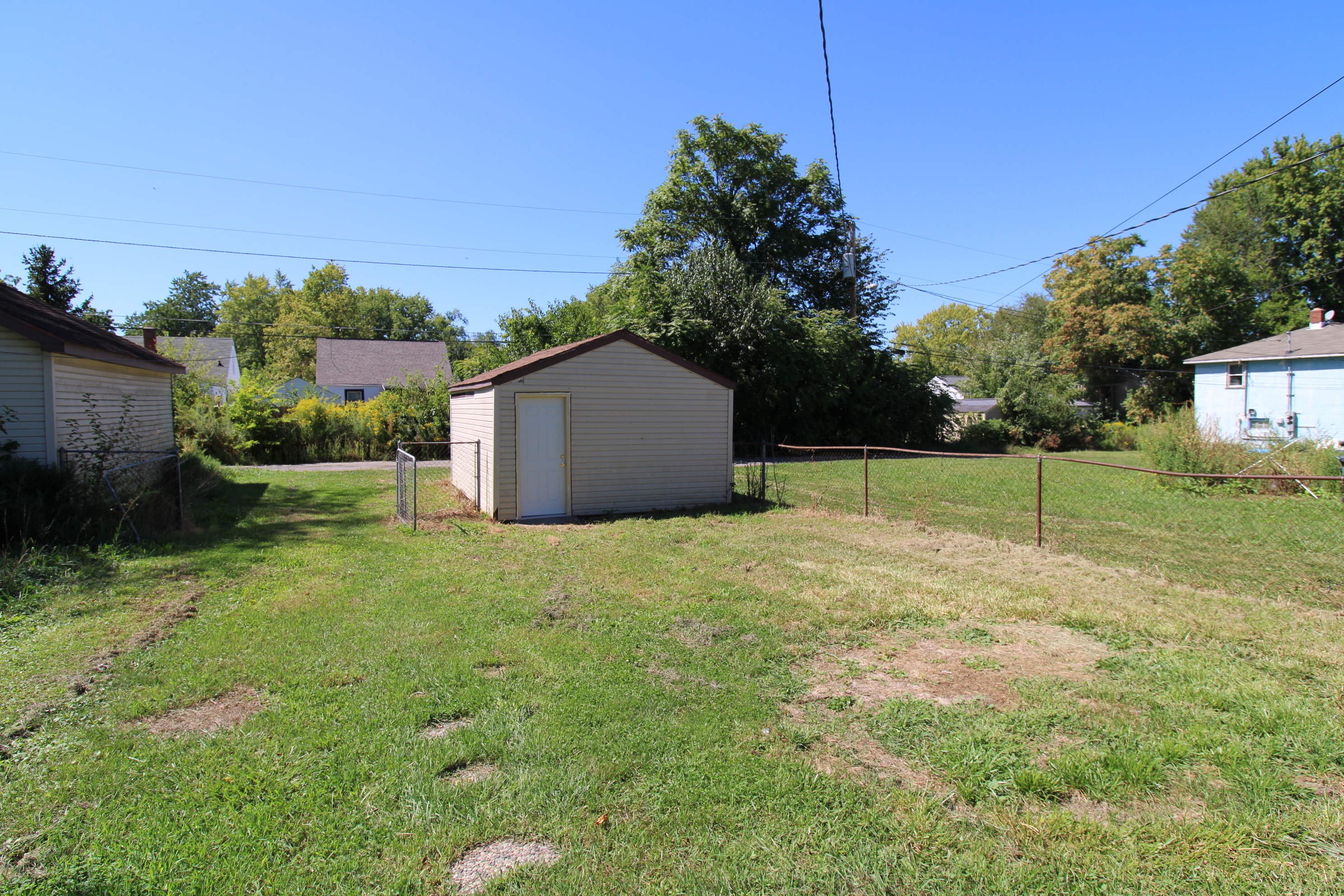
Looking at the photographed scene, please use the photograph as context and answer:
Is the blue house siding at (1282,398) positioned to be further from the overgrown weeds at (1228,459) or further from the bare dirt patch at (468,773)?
Result: the bare dirt patch at (468,773)

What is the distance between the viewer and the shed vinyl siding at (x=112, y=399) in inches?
366

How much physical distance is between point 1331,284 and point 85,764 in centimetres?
5199

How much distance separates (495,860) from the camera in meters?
2.71

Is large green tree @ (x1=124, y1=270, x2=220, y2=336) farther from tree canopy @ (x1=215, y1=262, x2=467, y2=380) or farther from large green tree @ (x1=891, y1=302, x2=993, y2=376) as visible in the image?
large green tree @ (x1=891, y1=302, x2=993, y2=376)

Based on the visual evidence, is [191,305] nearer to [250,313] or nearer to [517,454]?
[250,313]

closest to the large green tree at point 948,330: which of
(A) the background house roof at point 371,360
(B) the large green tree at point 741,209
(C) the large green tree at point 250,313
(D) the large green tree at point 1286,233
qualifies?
(D) the large green tree at point 1286,233

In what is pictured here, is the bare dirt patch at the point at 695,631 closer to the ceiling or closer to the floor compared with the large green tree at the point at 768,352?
closer to the floor

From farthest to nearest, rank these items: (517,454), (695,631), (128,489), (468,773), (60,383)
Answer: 1. (517,454)
2. (128,489)
3. (60,383)
4. (695,631)
5. (468,773)

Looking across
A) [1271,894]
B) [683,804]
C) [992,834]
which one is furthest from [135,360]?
[1271,894]

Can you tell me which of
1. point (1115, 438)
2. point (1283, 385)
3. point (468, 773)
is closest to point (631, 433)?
point (468, 773)

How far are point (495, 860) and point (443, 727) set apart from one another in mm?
1260

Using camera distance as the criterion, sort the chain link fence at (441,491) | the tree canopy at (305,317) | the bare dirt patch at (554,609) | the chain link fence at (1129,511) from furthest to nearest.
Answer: the tree canopy at (305,317)
the chain link fence at (441,491)
the chain link fence at (1129,511)
the bare dirt patch at (554,609)

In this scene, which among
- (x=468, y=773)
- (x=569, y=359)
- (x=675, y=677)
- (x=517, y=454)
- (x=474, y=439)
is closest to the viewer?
(x=468, y=773)

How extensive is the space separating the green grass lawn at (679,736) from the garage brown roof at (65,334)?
13.1 feet
